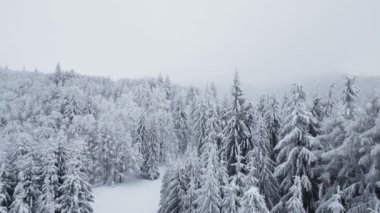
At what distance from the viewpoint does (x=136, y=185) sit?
6856 centimetres

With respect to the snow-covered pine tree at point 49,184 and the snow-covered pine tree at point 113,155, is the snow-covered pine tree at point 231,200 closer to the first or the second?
the snow-covered pine tree at point 49,184

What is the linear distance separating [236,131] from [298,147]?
1109cm

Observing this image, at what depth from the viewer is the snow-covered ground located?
186 feet

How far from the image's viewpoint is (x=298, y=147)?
904 inches

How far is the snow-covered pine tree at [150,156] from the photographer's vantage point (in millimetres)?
72681

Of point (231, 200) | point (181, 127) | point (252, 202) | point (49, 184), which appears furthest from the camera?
point (181, 127)

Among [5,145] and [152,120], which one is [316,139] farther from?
[152,120]

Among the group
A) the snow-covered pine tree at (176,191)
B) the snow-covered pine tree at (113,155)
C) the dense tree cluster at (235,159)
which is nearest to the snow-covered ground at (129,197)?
the snow-covered pine tree at (113,155)

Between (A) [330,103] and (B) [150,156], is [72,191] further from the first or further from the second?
(B) [150,156]

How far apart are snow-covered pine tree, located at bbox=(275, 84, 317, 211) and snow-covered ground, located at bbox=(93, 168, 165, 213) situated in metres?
34.6

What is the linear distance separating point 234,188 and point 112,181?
1848 inches

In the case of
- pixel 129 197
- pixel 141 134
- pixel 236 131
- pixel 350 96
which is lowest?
pixel 129 197

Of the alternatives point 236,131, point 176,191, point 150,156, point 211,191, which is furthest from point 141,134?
point 211,191

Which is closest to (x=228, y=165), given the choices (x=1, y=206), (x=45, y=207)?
(x=45, y=207)
